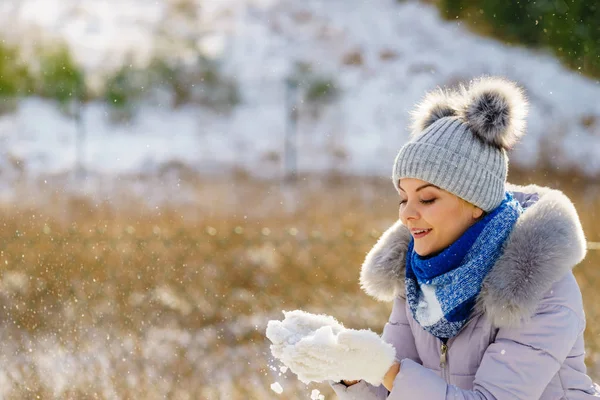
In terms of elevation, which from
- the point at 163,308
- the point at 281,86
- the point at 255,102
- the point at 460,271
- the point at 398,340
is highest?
the point at 460,271

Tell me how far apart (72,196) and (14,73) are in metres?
3.97

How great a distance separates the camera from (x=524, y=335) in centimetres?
125

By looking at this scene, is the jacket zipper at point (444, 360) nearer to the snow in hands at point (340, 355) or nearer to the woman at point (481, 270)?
the woman at point (481, 270)

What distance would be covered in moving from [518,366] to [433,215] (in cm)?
29

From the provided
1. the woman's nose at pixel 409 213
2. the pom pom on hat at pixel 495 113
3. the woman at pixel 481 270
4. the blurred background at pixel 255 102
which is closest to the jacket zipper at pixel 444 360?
the woman at pixel 481 270

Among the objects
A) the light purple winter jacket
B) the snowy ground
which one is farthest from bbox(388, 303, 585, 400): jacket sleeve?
the snowy ground

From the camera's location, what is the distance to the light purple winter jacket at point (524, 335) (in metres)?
1.23

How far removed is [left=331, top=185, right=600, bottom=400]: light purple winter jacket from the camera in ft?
4.05

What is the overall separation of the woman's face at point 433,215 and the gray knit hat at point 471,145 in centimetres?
2

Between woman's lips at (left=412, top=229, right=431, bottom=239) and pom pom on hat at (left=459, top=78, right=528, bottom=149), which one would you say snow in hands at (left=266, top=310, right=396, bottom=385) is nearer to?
woman's lips at (left=412, top=229, right=431, bottom=239)

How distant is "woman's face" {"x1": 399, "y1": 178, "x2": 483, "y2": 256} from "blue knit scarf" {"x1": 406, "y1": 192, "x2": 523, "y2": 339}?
0.02 m

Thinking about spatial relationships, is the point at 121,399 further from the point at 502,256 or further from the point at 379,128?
the point at 379,128

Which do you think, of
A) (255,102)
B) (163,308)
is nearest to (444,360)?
(163,308)

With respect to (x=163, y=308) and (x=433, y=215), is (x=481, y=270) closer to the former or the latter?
(x=433, y=215)
